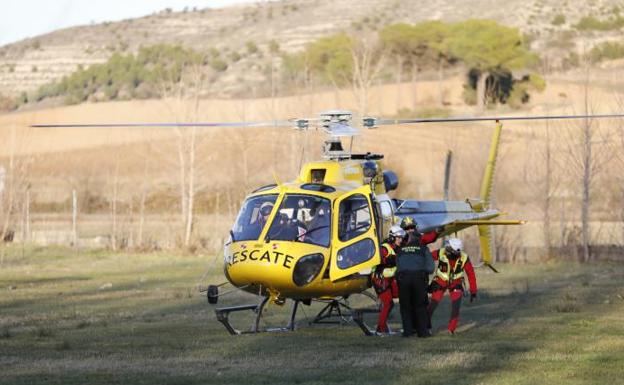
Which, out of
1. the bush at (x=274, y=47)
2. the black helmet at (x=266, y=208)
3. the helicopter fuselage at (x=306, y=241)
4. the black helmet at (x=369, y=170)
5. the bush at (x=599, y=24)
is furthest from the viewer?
the bush at (x=274, y=47)

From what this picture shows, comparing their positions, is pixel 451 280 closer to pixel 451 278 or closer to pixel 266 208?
pixel 451 278

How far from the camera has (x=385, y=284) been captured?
62.3 feet

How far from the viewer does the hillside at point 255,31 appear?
126 m

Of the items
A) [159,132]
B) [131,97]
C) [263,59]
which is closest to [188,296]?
[159,132]

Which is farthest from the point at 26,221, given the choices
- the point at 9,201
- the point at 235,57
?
the point at 235,57

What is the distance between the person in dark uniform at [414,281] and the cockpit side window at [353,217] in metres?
0.67

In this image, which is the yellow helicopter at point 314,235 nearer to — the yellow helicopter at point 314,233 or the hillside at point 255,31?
the yellow helicopter at point 314,233

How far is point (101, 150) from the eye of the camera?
78.6 meters

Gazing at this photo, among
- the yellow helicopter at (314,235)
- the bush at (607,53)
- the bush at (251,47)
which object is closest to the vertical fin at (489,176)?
the yellow helicopter at (314,235)

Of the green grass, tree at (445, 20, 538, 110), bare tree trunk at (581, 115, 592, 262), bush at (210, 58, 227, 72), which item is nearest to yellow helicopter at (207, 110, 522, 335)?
the green grass

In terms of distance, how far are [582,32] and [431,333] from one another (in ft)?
359

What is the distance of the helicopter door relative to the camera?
18.5 m

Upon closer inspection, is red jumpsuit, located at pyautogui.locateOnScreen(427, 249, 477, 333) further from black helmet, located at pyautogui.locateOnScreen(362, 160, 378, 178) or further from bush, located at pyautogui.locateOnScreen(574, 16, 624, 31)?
bush, located at pyautogui.locateOnScreen(574, 16, 624, 31)

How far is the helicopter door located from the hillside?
96.8m
